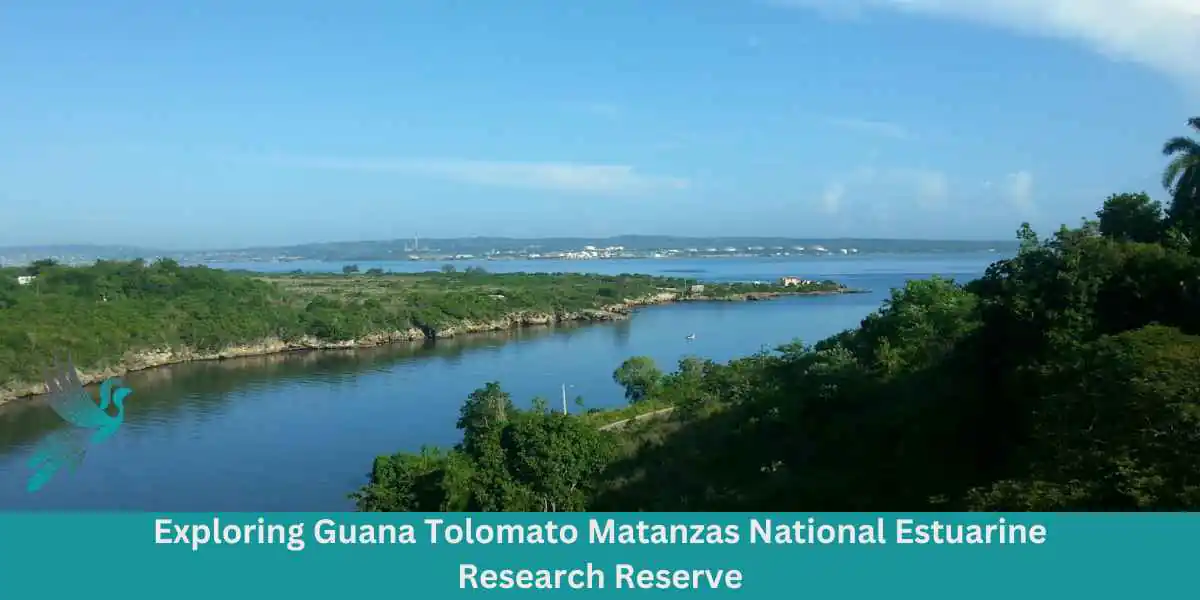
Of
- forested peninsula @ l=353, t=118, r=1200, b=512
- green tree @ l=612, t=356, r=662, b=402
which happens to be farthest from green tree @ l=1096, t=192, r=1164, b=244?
green tree @ l=612, t=356, r=662, b=402

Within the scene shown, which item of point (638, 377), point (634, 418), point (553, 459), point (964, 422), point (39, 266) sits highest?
point (39, 266)

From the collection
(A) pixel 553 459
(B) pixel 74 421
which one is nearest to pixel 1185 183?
(A) pixel 553 459

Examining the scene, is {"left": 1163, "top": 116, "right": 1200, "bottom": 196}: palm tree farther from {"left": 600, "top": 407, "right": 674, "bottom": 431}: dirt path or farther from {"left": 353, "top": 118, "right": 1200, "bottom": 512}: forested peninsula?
{"left": 600, "top": 407, "right": 674, "bottom": 431}: dirt path

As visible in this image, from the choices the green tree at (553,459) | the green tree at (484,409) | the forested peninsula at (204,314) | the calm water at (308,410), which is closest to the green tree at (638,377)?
the calm water at (308,410)

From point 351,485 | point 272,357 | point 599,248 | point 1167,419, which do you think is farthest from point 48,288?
point 599,248

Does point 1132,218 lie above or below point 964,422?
above

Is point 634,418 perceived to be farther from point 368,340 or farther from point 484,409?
point 368,340

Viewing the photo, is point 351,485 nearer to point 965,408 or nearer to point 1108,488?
point 965,408
